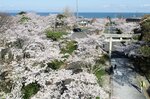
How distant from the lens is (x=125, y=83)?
24578 millimetres

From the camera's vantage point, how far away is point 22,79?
15359mm

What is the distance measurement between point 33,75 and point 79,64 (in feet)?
22.8

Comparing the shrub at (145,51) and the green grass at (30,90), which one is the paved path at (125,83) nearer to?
the shrub at (145,51)

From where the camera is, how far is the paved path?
70.9 ft

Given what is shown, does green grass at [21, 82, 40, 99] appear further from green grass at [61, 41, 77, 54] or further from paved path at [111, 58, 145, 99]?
green grass at [61, 41, 77, 54]

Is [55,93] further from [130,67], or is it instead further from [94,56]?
[130,67]

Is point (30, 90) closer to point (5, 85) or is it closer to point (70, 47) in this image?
point (5, 85)

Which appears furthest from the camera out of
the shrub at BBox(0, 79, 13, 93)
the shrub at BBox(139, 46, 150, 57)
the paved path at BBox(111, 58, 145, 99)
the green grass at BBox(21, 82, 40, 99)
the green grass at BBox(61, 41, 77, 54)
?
the green grass at BBox(61, 41, 77, 54)

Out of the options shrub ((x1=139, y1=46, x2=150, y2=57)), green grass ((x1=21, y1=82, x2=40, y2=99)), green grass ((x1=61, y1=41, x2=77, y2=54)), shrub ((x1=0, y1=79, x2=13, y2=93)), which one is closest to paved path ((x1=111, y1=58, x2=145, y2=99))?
shrub ((x1=139, y1=46, x2=150, y2=57))

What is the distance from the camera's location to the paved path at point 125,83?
70.9ft

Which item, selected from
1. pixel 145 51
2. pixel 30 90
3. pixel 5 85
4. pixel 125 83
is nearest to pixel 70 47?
pixel 125 83

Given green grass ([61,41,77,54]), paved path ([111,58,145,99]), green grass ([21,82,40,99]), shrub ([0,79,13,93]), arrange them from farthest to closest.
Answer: green grass ([61,41,77,54])
paved path ([111,58,145,99])
green grass ([21,82,40,99])
shrub ([0,79,13,93])

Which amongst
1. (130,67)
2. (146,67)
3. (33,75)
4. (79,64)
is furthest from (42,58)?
(130,67)

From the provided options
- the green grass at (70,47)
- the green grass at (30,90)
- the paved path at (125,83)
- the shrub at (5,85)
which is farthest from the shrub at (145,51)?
the shrub at (5,85)
